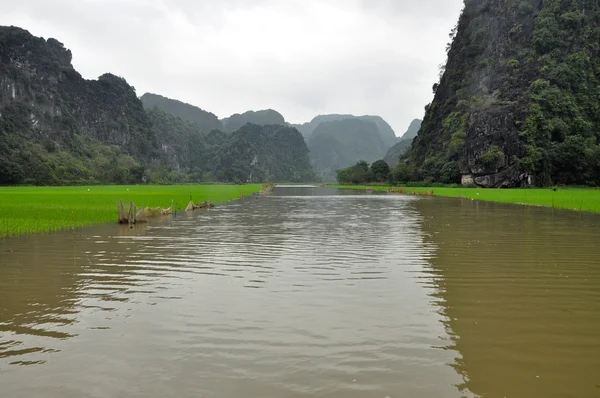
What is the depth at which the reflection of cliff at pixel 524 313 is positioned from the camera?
163 inches

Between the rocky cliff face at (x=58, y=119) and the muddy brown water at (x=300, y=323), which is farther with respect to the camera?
the rocky cliff face at (x=58, y=119)

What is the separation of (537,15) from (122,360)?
102 m

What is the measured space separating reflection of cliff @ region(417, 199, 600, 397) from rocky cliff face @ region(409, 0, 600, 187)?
223ft

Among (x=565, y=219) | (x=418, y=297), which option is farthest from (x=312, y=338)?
(x=565, y=219)

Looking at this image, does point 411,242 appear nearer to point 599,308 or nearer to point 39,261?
point 599,308

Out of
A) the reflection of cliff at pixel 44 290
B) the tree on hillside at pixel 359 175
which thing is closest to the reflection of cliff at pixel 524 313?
the reflection of cliff at pixel 44 290

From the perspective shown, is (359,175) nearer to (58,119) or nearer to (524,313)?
(58,119)

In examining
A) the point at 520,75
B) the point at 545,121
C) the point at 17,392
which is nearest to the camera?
the point at 17,392

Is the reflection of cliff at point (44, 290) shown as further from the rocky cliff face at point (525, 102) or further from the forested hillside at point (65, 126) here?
the forested hillside at point (65, 126)

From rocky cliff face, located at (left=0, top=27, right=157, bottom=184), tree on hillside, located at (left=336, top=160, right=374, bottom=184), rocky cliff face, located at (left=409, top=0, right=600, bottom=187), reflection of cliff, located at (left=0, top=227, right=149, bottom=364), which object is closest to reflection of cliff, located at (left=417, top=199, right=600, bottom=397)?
reflection of cliff, located at (left=0, top=227, right=149, bottom=364)

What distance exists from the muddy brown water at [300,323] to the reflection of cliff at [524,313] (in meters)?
0.03

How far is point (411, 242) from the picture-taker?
13727 mm

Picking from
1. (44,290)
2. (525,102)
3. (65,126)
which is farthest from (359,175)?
(44,290)

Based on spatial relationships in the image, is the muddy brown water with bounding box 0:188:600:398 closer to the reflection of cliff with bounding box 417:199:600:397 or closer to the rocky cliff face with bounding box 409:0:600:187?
the reflection of cliff with bounding box 417:199:600:397
